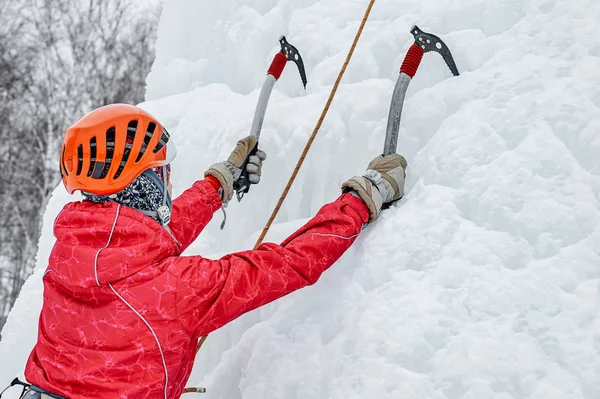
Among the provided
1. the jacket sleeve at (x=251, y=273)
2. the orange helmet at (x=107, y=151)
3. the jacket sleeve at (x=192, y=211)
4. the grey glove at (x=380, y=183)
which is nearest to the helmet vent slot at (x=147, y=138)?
the orange helmet at (x=107, y=151)

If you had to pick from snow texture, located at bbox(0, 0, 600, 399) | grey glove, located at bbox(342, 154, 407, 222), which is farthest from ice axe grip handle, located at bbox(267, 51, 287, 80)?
grey glove, located at bbox(342, 154, 407, 222)

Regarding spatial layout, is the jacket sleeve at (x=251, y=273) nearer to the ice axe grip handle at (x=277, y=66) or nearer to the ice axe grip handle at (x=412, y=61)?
the ice axe grip handle at (x=412, y=61)

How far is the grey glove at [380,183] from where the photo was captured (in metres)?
1.71

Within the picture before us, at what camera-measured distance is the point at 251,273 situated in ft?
4.90

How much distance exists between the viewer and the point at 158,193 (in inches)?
61.1

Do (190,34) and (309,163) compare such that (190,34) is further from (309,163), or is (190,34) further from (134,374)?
(134,374)

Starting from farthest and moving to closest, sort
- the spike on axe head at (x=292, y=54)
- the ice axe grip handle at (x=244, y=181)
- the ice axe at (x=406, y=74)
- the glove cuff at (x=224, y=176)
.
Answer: the spike on axe head at (x=292, y=54) < the ice axe grip handle at (x=244, y=181) < the glove cuff at (x=224, y=176) < the ice axe at (x=406, y=74)

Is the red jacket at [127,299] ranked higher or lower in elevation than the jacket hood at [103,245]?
lower

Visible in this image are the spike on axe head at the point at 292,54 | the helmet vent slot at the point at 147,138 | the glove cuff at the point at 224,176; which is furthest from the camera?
the spike on axe head at the point at 292,54

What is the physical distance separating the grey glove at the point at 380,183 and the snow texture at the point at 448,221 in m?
0.05

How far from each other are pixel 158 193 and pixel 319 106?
3.34 ft

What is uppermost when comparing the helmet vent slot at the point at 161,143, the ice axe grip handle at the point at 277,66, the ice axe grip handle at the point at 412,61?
the ice axe grip handle at the point at 277,66

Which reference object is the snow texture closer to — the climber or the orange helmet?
the climber

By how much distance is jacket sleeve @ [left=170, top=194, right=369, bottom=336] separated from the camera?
56.2 inches
